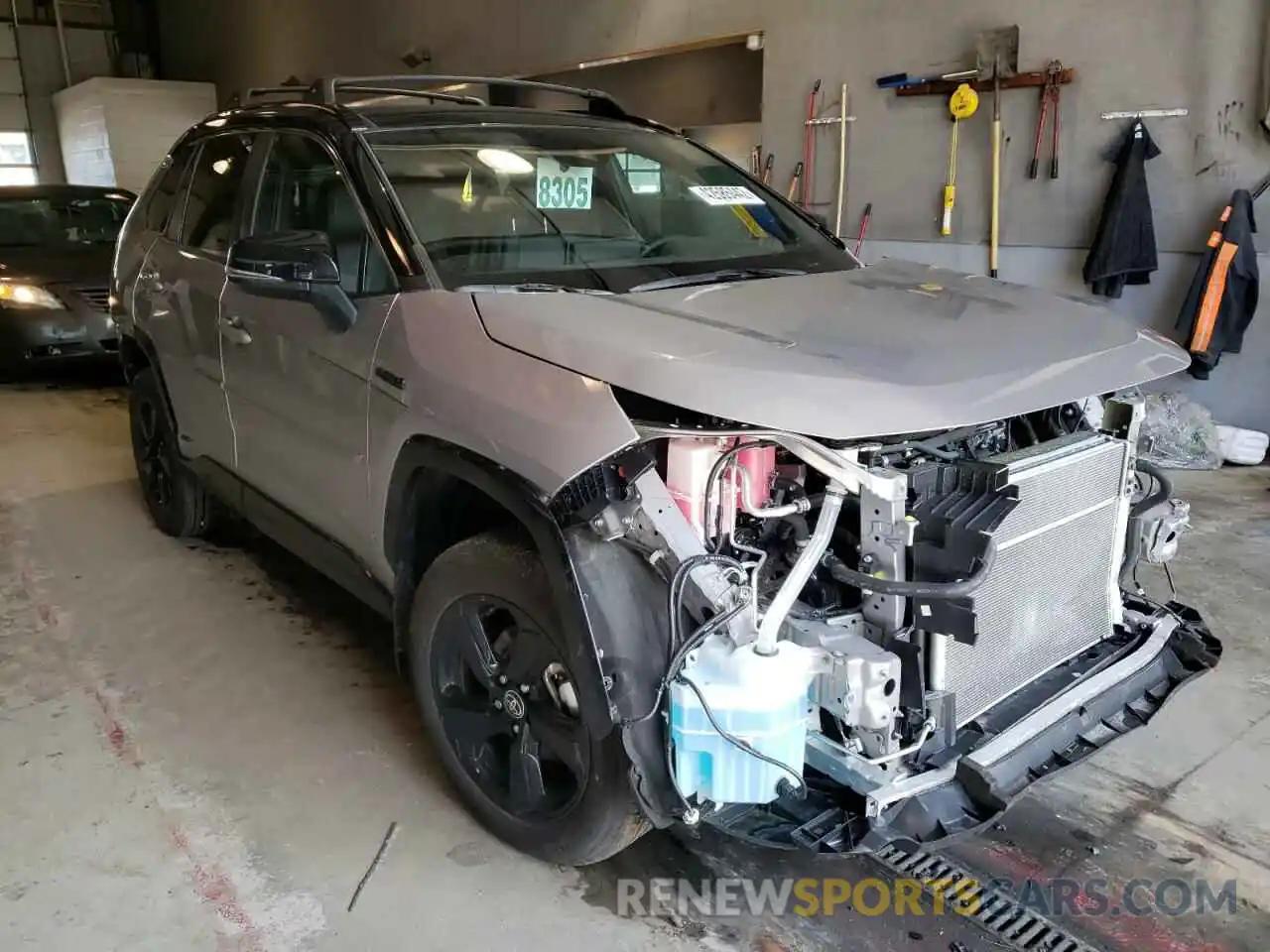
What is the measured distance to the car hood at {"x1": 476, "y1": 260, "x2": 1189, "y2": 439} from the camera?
1686 millimetres

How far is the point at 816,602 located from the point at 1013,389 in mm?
539

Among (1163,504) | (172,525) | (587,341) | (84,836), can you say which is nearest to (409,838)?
(84,836)

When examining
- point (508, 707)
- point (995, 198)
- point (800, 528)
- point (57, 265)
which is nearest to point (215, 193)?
point (508, 707)

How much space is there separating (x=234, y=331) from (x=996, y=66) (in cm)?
454

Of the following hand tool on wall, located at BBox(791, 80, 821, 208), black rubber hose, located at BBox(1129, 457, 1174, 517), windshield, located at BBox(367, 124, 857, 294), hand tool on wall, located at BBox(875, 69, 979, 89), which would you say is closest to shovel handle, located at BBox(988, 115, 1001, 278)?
hand tool on wall, located at BBox(875, 69, 979, 89)

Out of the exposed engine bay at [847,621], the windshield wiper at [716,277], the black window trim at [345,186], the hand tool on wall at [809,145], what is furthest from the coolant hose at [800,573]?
the hand tool on wall at [809,145]

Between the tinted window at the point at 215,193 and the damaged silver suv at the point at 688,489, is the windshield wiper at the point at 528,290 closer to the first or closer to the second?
the damaged silver suv at the point at 688,489

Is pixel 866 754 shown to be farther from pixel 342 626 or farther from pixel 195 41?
pixel 195 41

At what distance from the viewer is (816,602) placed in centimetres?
195

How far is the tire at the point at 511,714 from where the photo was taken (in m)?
1.97

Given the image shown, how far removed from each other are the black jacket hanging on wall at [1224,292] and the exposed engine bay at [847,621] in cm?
357

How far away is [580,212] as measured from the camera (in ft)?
8.70

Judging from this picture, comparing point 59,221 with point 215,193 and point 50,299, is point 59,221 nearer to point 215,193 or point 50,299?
point 50,299

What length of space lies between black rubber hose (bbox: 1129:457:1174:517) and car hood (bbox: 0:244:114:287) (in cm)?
701
